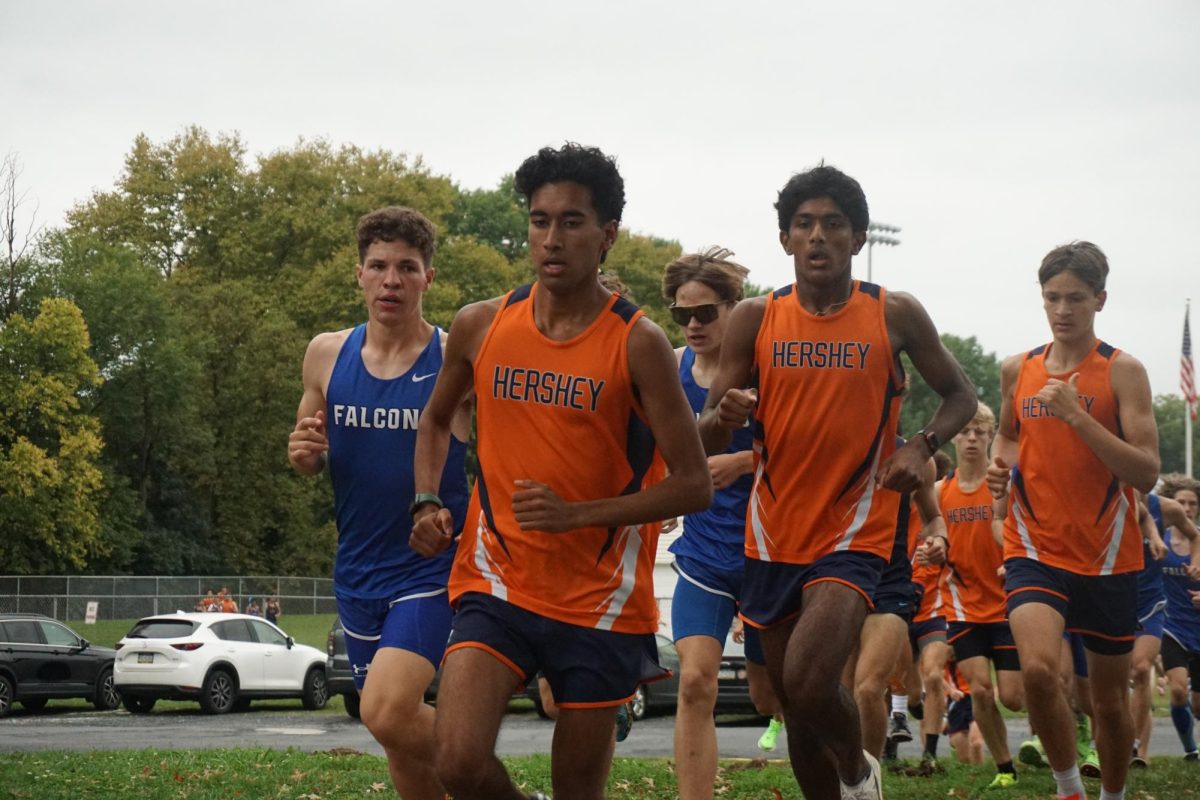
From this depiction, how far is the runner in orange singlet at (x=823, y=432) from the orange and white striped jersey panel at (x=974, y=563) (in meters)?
5.89

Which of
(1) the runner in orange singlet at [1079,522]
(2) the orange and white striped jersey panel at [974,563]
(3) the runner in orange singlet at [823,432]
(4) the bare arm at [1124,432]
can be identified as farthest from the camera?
(2) the orange and white striped jersey panel at [974,563]

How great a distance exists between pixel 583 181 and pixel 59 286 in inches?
2184

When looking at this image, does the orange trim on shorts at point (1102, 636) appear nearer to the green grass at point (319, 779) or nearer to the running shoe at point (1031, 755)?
the green grass at point (319, 779)

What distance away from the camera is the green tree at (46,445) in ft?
167

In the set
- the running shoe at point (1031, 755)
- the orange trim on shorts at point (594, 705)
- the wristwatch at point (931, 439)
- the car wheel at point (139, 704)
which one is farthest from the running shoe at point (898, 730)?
the car wheel at point (139, 704)

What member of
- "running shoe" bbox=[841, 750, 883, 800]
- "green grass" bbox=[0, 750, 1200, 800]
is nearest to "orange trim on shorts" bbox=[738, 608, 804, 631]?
"running shoe" bbox=[841, 750, 883, 800]

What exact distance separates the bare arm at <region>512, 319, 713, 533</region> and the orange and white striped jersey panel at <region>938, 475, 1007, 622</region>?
7.24m

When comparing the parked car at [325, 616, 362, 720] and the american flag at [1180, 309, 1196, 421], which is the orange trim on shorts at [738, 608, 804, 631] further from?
the american flag at [1180, 309, 1196, 421]

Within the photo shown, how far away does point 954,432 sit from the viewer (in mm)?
6809

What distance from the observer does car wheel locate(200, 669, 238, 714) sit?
26.4 meters

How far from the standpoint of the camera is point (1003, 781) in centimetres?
1164

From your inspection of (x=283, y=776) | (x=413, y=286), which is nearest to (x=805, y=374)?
(x=413, y=286)

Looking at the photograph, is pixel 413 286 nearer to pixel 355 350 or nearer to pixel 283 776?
pixel 355 350

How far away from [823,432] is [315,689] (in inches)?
922
